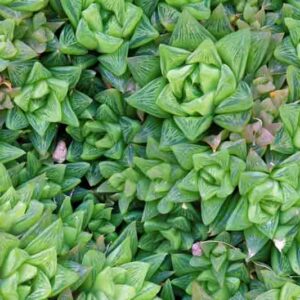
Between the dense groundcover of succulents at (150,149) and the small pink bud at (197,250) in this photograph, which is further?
the small pink bud at (197,250)

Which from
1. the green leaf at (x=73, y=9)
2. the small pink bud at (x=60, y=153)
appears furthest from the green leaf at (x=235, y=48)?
the small pink bud at (x=60, y=153)

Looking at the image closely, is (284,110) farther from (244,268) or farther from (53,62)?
(53,62)

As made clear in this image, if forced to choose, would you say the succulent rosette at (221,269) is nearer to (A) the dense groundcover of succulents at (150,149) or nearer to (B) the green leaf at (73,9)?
(A) the dense groundcover of succulents at (150,149)

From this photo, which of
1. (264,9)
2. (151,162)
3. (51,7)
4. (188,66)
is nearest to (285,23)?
(264,9)

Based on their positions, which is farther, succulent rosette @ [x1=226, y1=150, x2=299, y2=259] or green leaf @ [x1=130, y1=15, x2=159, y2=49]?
green leaf @ [x1=130, y1=15, x2=159, y2=49]

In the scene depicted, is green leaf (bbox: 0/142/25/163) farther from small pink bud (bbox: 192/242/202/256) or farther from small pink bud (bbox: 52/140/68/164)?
small pink bud (bbox: 192/242/202/256)

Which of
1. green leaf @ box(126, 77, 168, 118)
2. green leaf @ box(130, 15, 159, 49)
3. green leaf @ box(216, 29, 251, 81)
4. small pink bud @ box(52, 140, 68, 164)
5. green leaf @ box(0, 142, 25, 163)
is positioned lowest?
small pink bud @ box(52, 140, 68, 164)

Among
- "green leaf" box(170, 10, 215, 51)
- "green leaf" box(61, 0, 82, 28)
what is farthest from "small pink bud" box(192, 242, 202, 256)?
"green leaf" box(61, 0, 82, 28)

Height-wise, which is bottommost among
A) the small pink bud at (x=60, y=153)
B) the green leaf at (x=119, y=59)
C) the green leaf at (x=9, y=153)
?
the small pink bud at (x=60, y=153)
